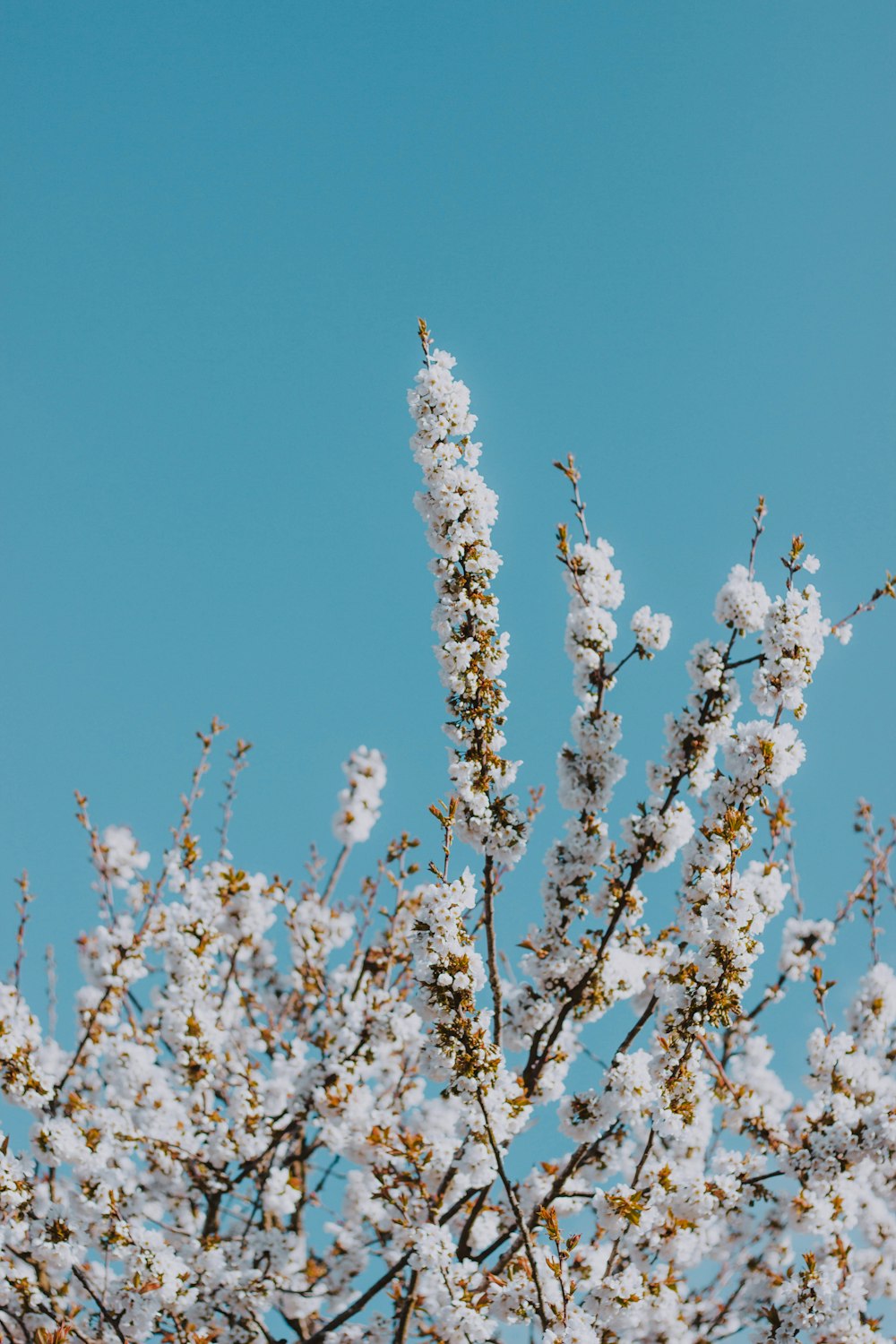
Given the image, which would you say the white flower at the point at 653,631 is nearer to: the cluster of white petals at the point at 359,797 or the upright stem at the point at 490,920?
the upright stem at the point at 490,920

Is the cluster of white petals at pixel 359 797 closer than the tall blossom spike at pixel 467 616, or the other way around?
the tall blossom spike at pixel 467 616

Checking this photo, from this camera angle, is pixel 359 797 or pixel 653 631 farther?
pixel 359 797

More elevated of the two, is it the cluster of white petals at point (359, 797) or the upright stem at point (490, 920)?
the cluster of white petals at point (359, 797)

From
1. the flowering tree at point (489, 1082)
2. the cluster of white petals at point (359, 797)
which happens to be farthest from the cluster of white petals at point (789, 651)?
the cluster of white petals at point (359, 797)

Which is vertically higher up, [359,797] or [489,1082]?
[359,797]

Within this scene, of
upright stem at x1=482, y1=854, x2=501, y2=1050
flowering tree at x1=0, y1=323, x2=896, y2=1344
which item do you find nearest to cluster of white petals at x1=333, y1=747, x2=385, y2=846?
flowering tree at x1=0, y1=323, x2=896, y2=1344

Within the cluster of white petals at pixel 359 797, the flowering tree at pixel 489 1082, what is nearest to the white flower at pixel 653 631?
the flowering tree at pixel 489 1082

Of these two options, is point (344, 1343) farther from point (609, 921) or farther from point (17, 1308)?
point (609, 921)

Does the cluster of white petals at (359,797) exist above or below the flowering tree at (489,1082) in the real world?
above

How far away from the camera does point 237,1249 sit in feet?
21.3

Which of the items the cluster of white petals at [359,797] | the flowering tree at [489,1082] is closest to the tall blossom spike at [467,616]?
the flowering tree at [489,1082]

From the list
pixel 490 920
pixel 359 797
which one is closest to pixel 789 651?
pixel 490 920

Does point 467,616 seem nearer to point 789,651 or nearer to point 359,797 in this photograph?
point 789,651

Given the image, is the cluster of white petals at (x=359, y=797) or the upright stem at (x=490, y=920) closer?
the upright stem at (x=490, y=920)
